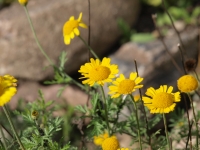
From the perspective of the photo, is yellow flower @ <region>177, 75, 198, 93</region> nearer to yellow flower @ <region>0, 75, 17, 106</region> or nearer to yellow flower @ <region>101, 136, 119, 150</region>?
yellow flower @ <region>101, 136, 119, 150</region>

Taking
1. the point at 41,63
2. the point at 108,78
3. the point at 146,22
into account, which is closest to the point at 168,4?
the point at 146,22

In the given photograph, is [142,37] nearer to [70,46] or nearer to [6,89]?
[70,46]

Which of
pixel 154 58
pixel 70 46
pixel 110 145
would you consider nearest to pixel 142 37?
pixel 154 58

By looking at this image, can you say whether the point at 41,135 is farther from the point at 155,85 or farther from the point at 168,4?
the point at 168,4

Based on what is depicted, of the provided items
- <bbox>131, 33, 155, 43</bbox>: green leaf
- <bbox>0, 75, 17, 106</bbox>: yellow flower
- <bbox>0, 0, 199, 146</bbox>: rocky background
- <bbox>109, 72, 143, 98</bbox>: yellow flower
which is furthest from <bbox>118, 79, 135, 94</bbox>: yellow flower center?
<bbox>131, 33, 155, 43</bbox>: green leaf

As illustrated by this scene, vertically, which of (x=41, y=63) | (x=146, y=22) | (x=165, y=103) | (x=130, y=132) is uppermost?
(x=146, y=22)

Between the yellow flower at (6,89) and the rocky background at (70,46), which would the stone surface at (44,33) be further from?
the yellow flower at (6,89)

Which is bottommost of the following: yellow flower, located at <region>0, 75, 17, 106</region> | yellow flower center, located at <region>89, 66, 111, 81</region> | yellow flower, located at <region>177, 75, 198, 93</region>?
yellow flower, located at <region>177, 75, 198, 93</region>

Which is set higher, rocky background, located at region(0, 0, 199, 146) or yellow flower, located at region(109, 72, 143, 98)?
rocky background, located at region(0, 0, 199, 146)
